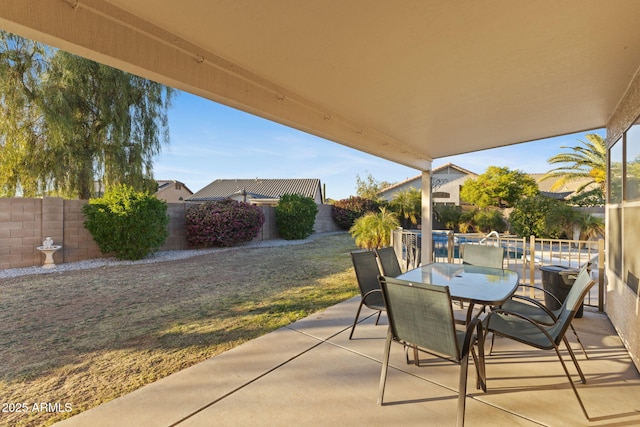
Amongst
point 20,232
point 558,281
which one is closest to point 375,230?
point 558,281

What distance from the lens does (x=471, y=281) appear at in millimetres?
3102

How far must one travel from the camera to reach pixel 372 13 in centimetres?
195

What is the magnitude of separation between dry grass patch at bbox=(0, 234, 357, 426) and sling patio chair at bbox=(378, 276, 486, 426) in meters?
1.87

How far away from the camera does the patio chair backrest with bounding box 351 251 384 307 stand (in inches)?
136

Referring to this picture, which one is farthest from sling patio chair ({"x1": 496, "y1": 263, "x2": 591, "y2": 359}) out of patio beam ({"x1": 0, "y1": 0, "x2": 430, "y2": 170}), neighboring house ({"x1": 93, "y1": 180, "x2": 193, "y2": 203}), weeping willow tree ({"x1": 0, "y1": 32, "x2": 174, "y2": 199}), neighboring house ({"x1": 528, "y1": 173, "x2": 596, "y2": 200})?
neighboring house ({"x1": 93, "y1": 180, "x2": 193, "y2": 203})

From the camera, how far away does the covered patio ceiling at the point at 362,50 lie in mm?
1882

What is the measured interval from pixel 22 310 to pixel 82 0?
453cm

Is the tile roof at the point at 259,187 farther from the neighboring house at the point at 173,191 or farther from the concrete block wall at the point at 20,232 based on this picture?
the concrete block wall at the point at 20,232

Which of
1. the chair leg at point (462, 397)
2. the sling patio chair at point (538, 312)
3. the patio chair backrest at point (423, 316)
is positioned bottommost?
the chair leg at point (462, 397)

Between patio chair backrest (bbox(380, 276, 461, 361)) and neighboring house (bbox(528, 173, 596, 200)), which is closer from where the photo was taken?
patio chair backrest (bbox(380, 276, 461, 361))

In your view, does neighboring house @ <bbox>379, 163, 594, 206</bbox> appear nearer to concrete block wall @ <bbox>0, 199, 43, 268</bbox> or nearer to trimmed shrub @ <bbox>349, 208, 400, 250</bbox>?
trimmed shrub @ <bbox>349, 208, 400, 250</bbox>

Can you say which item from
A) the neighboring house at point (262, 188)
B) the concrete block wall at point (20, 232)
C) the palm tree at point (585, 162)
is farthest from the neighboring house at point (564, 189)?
the concrete block wall at point (20, 232)

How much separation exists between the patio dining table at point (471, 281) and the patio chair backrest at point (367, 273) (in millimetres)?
408

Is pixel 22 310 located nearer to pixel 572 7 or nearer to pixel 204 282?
pixel 204 282
